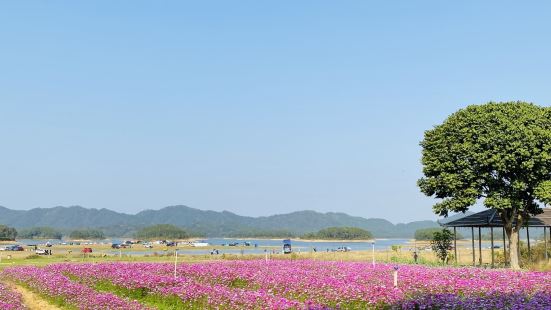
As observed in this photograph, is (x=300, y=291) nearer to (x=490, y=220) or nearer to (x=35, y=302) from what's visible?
(x=35, y=302)

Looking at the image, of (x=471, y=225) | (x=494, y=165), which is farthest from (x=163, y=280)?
(x=471, y=225)

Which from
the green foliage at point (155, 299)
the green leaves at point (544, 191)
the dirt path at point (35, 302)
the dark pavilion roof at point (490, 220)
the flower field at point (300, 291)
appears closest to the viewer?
the flower field at point (300, 291)

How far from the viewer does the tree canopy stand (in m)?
39.6

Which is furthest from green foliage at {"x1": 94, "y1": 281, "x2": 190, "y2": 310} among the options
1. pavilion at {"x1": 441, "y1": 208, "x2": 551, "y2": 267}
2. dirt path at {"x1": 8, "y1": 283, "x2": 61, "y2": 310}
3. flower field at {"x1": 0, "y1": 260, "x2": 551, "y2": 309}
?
pavilion at {"x1": 441, "y1": 208, "x2": 551, "y2": 267}

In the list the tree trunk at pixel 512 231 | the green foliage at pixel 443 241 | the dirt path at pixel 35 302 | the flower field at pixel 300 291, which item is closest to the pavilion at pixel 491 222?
the green foliage at pixel 443 241

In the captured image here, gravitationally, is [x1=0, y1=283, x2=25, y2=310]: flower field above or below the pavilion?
below

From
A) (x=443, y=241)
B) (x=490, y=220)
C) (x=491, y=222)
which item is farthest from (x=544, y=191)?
(x=443, y=241)

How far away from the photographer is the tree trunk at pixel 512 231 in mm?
41000

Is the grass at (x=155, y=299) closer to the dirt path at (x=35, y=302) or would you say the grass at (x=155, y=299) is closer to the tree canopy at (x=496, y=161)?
the dirt path at (x=35, y=302)

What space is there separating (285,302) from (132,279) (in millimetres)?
12138

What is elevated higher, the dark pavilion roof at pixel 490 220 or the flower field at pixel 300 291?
the dark pavilion roof at pixel 490 220

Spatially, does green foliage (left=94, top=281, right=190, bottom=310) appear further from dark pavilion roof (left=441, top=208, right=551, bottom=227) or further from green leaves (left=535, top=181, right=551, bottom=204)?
dark pavilion roof (left=441, top=208, right=551, bottom=227)

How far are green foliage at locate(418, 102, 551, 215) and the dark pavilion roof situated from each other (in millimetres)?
3006

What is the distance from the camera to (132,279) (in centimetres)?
2509
